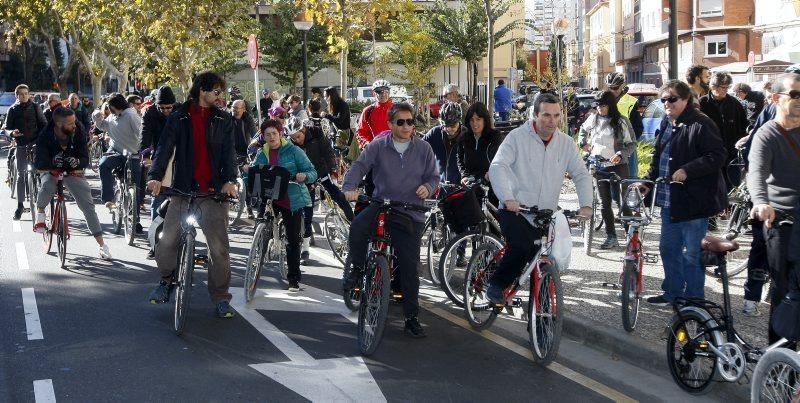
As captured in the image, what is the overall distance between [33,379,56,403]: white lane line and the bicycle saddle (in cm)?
420

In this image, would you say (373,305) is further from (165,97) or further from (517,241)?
(165,97)

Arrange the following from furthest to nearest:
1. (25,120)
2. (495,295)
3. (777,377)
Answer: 1. (25,120)
2. (495,295)
3. (777,377)

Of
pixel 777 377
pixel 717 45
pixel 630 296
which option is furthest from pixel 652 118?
pixel 717 45

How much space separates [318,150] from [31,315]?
13.3 feet

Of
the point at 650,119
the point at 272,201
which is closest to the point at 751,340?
the point at 272,201

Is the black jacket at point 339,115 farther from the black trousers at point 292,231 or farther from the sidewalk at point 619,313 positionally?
the black trousers at point 292,231

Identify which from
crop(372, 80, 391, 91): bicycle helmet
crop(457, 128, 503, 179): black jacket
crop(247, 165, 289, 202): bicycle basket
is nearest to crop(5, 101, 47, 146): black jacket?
crop(372, 80, 391, 91): bicycle helmet

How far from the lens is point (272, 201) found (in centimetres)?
956

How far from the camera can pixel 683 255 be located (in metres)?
7.95

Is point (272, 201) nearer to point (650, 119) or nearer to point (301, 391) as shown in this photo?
point (301, 391)

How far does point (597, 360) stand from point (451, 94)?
250 inches

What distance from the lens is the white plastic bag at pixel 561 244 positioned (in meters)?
7.05

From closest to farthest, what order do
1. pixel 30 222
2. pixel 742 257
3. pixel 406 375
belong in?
pixel 406 375 → pixel 742 257 → pixel 30 222

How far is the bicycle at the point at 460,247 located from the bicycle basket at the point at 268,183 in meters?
1.63
